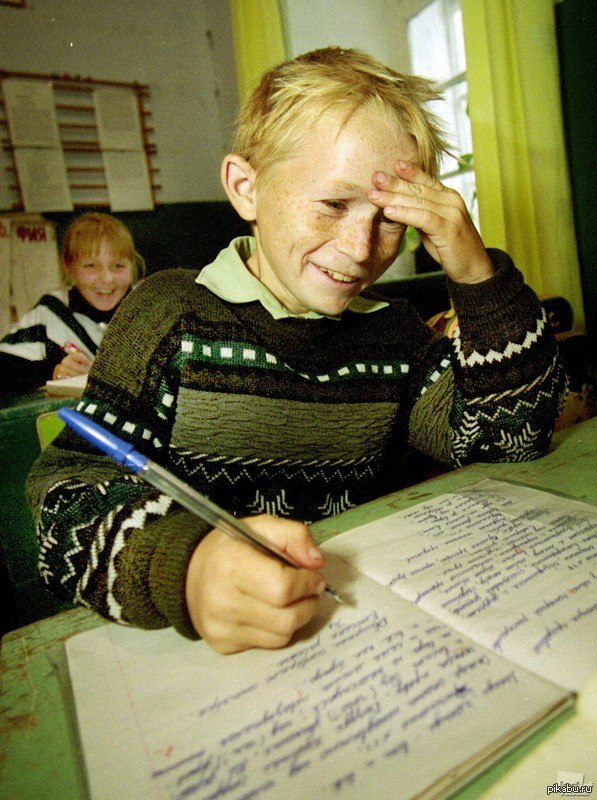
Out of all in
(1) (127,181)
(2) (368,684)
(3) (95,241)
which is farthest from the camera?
(1) (127,181)

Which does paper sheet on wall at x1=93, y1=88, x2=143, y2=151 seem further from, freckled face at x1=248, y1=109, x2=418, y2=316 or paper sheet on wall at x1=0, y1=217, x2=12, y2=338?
freckled face at x1=248, y1=109, x2=418, y2=316

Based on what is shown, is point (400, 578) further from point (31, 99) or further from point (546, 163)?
point (31, 99)

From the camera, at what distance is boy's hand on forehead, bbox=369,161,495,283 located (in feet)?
2.03

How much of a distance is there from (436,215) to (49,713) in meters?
0.66

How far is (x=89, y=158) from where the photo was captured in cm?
279

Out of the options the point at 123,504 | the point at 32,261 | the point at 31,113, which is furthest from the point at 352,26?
the point at 123,504

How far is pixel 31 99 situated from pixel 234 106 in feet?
3.69

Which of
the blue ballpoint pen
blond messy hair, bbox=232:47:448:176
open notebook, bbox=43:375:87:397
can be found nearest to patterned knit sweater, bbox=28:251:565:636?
the blue ballpoint pen

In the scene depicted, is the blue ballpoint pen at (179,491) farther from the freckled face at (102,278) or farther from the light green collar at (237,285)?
the freckled face at (102,278)

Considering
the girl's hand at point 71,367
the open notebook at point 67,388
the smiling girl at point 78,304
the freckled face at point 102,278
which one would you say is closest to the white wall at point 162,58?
the smiling girl at point 78,304

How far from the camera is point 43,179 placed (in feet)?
8.63

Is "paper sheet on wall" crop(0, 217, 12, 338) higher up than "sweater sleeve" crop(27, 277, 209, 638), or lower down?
higher up

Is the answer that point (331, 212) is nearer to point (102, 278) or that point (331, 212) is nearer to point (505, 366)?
point (505, 366)

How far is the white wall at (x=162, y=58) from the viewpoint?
8.48ft
